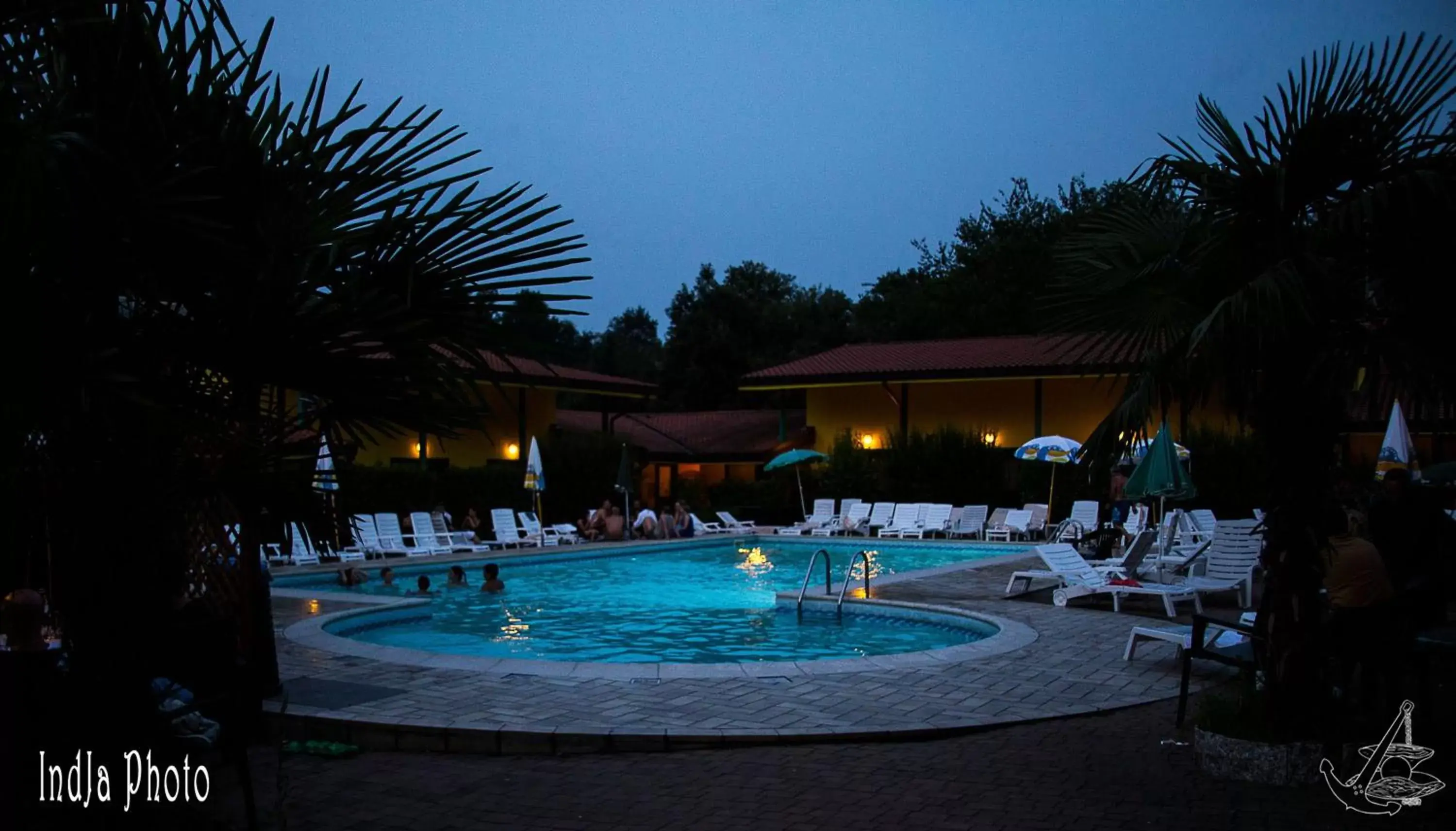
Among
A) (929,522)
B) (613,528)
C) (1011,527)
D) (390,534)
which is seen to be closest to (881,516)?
(929,522)

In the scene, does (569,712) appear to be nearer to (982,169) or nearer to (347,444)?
(347,444)

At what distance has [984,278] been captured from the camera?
150 ft

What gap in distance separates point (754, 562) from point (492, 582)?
669cm

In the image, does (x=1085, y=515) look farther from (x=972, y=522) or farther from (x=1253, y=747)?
(x=1253, y=747)

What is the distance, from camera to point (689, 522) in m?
25.1

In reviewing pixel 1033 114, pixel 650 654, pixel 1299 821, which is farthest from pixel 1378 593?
pixel 1033 114

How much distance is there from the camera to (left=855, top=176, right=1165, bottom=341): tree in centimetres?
4384

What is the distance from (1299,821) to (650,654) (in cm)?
772

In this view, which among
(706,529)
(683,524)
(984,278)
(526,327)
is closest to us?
(526,327)

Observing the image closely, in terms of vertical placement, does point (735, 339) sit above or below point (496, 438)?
above

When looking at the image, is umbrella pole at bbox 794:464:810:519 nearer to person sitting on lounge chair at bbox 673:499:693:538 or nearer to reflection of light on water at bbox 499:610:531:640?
person sitting on lounge chair at bbox 673:499:693:538

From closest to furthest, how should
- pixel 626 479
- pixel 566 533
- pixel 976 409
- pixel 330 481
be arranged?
1. pixel 330 481
2. pixel 566 533
3. pixel 626 479
4. pixel 976 409

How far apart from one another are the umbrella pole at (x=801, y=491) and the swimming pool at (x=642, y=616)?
551 centimetres

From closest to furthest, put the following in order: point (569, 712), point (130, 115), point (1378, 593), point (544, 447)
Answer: point (130, 115) < point (1378, 593) < point (569, 712) < point (544, 447)
